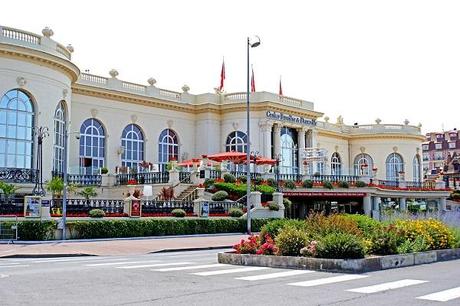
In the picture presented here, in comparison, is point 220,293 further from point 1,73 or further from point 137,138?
point 137,138

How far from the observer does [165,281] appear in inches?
519

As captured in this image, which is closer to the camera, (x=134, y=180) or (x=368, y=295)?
(x=368, y=295)

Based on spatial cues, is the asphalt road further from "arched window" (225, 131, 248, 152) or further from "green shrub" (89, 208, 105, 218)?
"arched window" (225, 131, 248, 152)

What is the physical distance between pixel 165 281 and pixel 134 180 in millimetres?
32085

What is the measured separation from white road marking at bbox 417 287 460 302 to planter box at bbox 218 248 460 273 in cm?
298

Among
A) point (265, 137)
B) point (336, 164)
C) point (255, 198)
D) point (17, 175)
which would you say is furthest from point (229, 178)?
point (336, 164)

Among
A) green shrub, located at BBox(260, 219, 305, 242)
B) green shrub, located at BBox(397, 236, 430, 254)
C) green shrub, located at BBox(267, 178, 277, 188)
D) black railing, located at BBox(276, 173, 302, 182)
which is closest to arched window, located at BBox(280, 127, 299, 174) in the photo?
black railing, located at BBox(276, 173, 302, 182)

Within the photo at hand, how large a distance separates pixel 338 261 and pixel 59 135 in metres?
33.5

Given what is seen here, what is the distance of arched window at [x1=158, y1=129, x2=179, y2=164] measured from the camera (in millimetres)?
55344

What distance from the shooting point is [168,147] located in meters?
56.0

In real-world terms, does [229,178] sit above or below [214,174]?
below

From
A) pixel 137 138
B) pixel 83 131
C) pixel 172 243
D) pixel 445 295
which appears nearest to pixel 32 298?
pixel 445 295

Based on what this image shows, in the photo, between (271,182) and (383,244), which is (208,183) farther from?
(383,244)

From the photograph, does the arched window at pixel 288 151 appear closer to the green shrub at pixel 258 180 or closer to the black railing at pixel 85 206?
the green shrub at pixel 258 180
